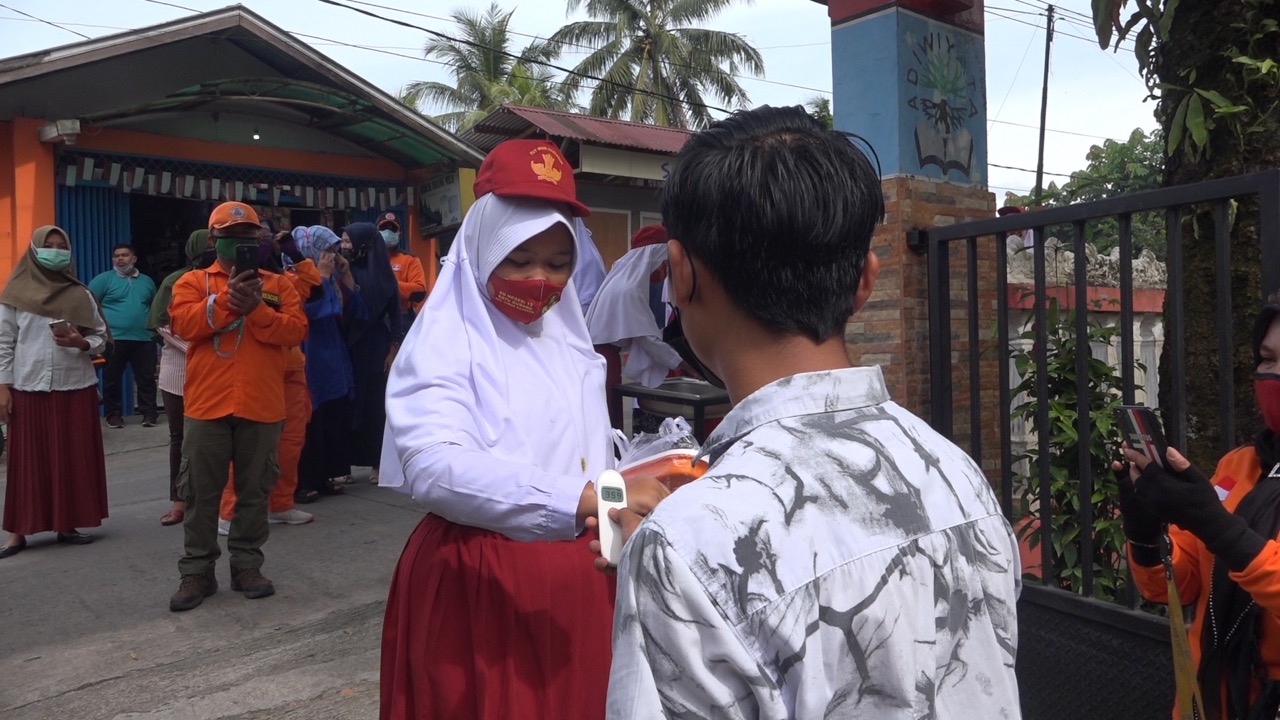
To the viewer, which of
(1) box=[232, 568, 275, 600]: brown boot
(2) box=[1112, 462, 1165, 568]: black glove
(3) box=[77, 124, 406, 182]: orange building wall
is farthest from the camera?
(3) box=[77, 124, 406, 182]: orange building wall

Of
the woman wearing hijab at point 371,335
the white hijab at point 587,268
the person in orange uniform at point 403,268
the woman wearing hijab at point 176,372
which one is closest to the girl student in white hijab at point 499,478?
the white hijab at point 587,268

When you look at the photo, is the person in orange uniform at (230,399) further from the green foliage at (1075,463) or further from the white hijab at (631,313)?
the green foliage at (1075,463)

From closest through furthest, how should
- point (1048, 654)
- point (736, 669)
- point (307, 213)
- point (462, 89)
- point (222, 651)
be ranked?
point (736, 669)
point (1048, 654)
point (222, 651)
point (307, 213)
point (462, 89)

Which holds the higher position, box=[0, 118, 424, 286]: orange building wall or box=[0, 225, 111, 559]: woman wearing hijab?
box=[0, 118, 424, 286]: orange building wall

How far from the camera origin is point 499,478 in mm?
1944

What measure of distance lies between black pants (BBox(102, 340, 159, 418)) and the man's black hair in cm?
1065

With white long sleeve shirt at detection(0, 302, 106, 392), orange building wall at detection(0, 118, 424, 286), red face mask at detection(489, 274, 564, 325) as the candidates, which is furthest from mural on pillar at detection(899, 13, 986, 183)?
orange building wall at detection(0, 118, 424, 286)

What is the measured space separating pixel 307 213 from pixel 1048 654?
38.5ft

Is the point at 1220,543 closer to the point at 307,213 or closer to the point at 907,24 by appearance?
the point at 907,24

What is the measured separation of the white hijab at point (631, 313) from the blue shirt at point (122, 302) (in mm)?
7902

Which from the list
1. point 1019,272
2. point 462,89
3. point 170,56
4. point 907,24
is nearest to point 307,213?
point 170,56

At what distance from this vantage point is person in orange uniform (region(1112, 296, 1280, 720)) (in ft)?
6.87

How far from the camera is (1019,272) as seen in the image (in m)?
8.87

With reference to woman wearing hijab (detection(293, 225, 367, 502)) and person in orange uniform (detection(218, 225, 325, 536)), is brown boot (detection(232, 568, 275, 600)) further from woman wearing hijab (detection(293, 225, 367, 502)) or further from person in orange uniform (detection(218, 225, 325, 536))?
woman wearing hijab (detection(293, 225, 367, 502))
